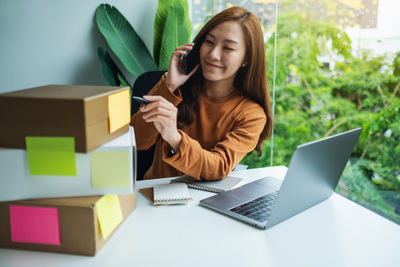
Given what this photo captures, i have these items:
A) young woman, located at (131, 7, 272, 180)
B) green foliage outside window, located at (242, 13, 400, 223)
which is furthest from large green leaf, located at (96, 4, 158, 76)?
green foliage outside window, located at (242, 13, 400, 223)

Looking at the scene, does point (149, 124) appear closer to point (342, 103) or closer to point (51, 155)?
point (51, 155)

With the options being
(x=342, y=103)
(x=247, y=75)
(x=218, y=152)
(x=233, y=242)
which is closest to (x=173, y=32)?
(x=247, y=75)

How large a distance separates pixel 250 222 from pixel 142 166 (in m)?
0.84

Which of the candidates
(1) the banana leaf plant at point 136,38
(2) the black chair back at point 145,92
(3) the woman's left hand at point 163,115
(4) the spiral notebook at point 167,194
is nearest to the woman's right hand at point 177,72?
(2) the black chair back at point 145,92

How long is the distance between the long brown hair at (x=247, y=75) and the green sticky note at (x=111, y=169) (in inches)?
29.3

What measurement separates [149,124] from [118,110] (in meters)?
0.54

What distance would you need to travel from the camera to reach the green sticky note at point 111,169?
80 centimetres

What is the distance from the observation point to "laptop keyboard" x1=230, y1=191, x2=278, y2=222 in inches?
37.4

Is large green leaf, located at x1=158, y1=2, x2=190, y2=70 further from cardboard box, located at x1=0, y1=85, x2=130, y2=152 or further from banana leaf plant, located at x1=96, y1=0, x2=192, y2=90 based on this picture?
cardboard box, located at x1=0, y1=85, x2=130, y2=152

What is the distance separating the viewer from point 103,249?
80 centimetres

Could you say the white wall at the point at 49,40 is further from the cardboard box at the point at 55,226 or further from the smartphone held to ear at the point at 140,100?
the cardboard box at the point at 55,226

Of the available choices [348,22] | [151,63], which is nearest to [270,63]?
[348,22]

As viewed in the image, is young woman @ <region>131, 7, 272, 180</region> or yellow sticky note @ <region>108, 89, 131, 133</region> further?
young woman @ <region>131, 7, 272, 180</region>

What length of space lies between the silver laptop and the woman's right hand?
1.92 feet
